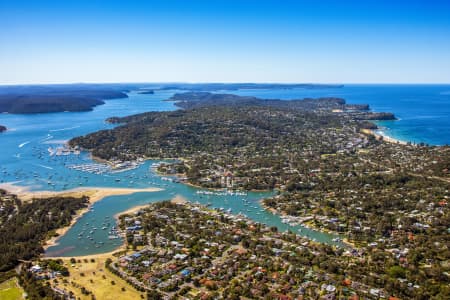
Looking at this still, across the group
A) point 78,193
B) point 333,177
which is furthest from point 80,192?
point 333,177

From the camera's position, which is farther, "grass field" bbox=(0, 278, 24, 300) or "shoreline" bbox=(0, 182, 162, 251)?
"shoreline" bbox=(0, 182, 162, 251)

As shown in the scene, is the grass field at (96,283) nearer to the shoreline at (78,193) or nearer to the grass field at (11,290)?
the grass field at (11,290)

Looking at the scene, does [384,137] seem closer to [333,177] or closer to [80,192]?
[333,177]

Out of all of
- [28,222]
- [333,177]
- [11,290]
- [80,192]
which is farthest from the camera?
[333,177]

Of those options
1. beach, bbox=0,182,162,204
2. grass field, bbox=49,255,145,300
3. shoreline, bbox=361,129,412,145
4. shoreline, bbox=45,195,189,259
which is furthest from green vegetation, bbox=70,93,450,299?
beach, bbox=0,182,162,204

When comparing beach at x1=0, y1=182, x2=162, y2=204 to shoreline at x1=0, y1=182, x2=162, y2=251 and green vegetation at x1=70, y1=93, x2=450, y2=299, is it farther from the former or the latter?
green vegetation at x1=70, y1=93, x2=450, y2=299

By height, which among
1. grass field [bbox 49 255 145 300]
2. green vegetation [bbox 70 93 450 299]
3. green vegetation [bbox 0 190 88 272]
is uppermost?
green vegetation [bbox 70 93 450 299]

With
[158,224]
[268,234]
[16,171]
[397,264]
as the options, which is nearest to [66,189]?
[16,171]
